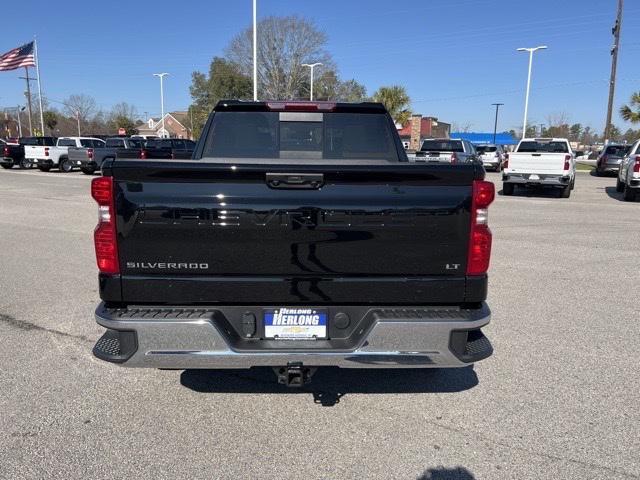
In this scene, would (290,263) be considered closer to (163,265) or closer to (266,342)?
(266,342)

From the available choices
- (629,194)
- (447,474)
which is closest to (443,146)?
(629,194)

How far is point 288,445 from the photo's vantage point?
3.05 m

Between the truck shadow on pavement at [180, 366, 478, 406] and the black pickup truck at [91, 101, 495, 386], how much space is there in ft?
2.72

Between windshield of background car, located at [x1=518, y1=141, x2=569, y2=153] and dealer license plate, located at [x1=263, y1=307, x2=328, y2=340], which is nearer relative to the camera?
dealer license plate, located at [x1=263, y1=307, x2=328, y2=340]

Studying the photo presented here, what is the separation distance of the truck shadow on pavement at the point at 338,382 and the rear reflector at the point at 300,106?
7.14ft

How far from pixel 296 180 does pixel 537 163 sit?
51.7 ft

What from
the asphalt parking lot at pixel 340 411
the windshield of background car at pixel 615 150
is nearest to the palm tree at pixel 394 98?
the windshield of background car at pixel 615 150

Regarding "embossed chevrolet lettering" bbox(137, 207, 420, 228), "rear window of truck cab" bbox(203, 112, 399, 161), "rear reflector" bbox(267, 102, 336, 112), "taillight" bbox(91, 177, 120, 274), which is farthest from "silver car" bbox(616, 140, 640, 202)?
"taillight" bbox(91, 177, 120, 274)

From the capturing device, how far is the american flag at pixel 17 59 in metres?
38.0

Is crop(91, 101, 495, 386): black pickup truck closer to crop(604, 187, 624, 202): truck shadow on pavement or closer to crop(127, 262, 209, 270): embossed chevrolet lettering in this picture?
crop(127, 262, 209, 270): embossed chevrolet lettering

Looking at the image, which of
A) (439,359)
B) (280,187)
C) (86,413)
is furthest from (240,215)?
(86,413)

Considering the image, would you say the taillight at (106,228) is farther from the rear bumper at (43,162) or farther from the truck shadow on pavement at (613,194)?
the rear bumper at (43,162)

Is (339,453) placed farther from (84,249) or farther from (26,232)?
(26,232)

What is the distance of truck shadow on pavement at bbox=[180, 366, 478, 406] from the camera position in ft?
12.2
